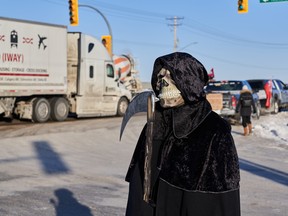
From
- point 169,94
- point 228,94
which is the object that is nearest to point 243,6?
point 228,94

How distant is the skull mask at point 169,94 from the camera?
2.65 meters

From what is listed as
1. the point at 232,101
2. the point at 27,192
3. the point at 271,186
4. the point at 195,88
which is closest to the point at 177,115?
the point at 195,88

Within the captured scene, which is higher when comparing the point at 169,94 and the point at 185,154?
the point at 169,94

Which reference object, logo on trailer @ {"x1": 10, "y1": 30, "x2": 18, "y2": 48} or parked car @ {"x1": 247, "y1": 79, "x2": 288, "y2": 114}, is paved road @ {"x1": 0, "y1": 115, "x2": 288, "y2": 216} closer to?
logo on trailer @ {"x1": 10, "y1": 30, "x2": 18, "y2": 48}

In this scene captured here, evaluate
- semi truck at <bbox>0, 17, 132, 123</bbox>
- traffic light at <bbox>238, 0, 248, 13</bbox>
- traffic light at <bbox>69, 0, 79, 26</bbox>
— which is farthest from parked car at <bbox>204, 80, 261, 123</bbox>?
traffic light at <bbox>69, 0, 79, 26</bbox>

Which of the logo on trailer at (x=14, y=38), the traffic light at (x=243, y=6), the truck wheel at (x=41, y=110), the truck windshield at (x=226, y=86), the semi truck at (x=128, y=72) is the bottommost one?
the truck wheel at (x=41, y=110)

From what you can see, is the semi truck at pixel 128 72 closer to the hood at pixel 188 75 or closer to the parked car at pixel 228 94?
the parked car at pixel 228 94

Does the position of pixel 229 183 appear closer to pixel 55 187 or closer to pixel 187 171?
pixel 187 171

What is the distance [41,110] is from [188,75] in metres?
18.5

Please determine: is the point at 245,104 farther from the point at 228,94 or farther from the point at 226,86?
the point at 226,86

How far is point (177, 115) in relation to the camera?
2.63 m

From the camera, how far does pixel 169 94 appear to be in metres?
2.66

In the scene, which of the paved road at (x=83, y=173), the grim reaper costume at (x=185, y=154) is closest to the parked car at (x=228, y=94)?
the paved road at (x=83, y=173)

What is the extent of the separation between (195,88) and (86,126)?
52.0 ft
